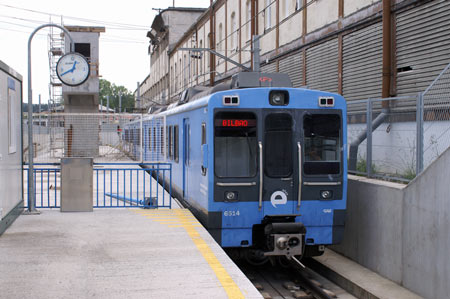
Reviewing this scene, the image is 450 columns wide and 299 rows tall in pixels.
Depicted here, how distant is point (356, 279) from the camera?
29.7 feet

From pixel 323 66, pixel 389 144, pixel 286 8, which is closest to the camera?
pixel 389 144

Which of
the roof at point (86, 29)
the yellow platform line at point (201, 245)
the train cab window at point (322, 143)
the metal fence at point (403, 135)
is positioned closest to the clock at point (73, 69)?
the yellow platform line at point (201, 245)

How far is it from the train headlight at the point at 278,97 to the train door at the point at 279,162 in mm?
135

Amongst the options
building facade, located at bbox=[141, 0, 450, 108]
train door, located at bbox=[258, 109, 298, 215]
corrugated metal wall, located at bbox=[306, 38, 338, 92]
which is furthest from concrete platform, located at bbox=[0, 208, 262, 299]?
corrugated metal wall, located at bbox=[306, 38, 338, 92]

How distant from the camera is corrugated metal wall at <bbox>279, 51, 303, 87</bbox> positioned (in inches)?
759

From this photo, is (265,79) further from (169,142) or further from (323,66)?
(323,66)

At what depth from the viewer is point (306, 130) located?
9.02 meters

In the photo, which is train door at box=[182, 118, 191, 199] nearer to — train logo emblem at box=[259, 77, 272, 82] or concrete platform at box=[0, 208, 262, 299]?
concrete platform at box=[0, 208, 262, 299]

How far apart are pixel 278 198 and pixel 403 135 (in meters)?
2.54

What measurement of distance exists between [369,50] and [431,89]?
5.79m

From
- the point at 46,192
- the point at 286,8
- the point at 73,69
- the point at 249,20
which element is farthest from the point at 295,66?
the point at 46,192

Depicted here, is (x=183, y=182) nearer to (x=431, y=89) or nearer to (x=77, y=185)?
(x=77, y=185)

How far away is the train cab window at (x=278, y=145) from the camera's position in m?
8.89

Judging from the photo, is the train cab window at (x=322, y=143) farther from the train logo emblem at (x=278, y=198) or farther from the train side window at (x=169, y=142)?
the train side window at (x=169, y=142)
